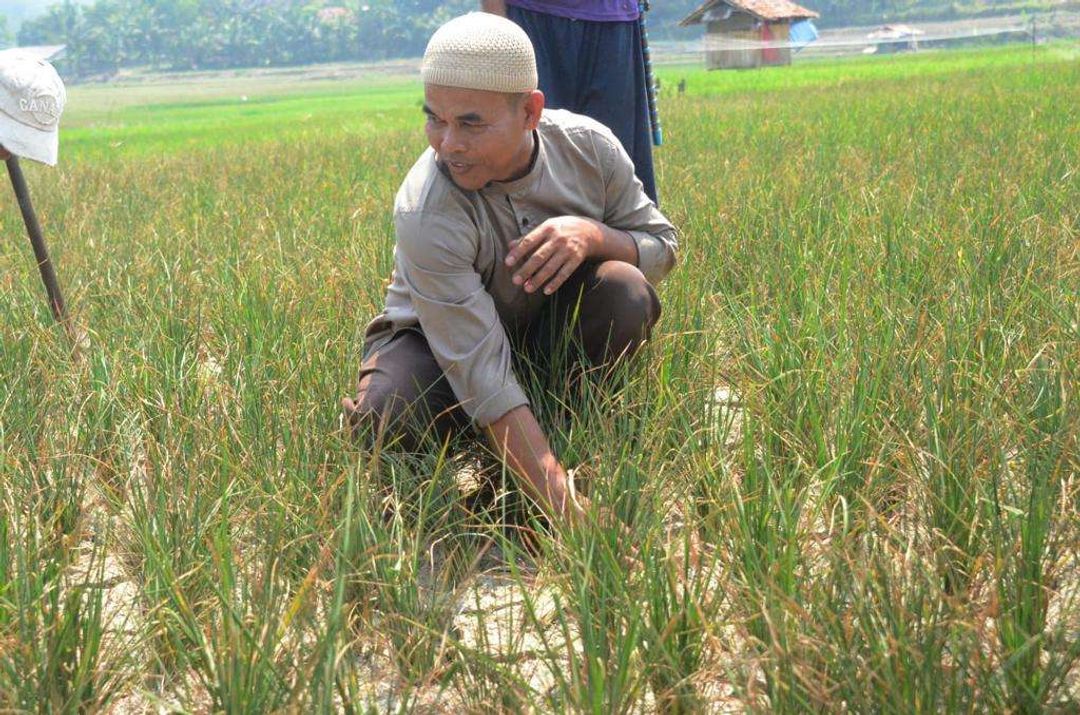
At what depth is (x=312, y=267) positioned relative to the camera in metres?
3.79

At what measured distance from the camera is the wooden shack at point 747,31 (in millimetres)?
42844

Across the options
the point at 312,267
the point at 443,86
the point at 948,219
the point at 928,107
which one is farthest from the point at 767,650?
the point at 928,107

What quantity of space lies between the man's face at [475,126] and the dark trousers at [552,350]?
335 mm

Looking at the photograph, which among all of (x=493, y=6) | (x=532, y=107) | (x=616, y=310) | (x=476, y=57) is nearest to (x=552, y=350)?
(x=616, y=310)

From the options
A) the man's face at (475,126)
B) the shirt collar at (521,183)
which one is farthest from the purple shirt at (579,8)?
the man's face at (475,126)

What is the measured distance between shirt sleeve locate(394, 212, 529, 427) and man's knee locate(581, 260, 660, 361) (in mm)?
246

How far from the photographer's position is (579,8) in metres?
3.23

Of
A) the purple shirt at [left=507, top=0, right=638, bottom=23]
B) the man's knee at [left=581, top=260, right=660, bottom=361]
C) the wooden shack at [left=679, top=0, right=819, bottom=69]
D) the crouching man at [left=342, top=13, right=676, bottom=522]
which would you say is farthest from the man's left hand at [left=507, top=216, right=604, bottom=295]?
the wooden shack at [left=679, top=0, right=819, bottom=69]

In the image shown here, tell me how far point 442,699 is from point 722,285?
197cm

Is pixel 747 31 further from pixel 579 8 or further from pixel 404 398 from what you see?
pixel 404 398

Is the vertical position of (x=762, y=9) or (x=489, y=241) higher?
(x=489, y=241)

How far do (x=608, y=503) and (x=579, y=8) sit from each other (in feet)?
5.95

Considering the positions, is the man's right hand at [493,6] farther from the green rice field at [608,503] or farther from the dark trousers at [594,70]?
the green rice field at [608,503]

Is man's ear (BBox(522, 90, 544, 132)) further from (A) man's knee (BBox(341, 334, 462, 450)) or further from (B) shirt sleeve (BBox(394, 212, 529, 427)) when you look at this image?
(A) man's knee (BBox(341, 334, 462, 450))
